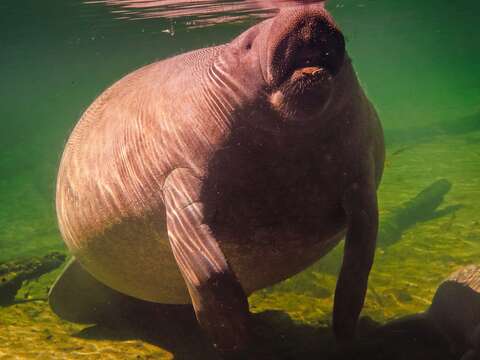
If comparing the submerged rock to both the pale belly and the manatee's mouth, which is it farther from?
the manatee's mouth

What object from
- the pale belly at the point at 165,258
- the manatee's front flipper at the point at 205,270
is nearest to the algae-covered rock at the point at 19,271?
the pale belly at the point at 165,258

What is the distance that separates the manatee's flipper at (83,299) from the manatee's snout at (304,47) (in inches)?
134

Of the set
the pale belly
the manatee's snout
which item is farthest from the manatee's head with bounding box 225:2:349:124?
the pale belly

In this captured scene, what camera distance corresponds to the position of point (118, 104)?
4.07 metres

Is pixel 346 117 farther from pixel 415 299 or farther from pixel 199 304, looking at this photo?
pixel 415 299

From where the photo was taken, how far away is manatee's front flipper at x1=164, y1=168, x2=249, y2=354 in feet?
8.93

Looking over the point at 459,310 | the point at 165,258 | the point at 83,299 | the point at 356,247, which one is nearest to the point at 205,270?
the point at 165,258

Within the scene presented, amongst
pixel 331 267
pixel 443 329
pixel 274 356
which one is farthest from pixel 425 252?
pixel 274 356

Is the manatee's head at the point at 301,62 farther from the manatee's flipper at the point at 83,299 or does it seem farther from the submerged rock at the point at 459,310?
the manatee's flipper at the point at 83,299

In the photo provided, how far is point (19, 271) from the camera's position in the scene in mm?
6602

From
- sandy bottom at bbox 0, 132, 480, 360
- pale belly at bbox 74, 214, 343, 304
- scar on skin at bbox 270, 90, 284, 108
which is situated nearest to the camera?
scar on skin at bbox 270, 90, 284, 108

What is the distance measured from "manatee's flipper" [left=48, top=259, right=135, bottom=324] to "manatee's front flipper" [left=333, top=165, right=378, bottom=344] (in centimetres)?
271

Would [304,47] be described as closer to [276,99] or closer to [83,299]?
[276,99]

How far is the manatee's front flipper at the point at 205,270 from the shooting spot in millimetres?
2721
